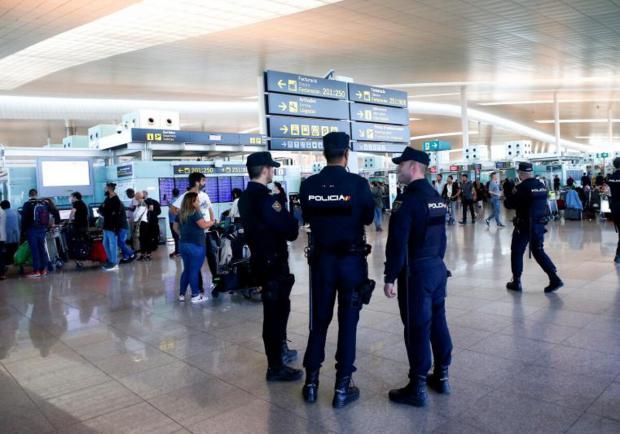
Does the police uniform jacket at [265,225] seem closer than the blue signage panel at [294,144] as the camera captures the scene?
Yes

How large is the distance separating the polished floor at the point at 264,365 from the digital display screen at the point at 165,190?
781cm

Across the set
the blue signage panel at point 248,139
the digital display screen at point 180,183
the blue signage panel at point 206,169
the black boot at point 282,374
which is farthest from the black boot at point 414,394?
the blue signage panel at point 248,139

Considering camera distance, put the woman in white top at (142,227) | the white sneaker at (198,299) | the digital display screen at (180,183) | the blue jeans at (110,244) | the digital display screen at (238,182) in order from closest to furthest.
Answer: the white sneaker at (198,299)
the blue jeans at (110,244)
the woman in white top at (142,227)
the digital display screen at (180,183)
the digital display screen at (238,182)

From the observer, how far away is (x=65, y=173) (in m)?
13.8

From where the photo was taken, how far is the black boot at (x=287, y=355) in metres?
4.04

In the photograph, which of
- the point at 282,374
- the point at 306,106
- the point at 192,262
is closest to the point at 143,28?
the point at 306,106

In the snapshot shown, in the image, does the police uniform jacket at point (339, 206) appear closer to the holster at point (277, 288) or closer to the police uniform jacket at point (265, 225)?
the police uniform jacket at point (265, 225)

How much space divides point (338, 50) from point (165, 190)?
6905mm

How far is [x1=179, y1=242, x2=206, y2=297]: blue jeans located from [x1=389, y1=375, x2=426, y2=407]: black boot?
3.71 meters

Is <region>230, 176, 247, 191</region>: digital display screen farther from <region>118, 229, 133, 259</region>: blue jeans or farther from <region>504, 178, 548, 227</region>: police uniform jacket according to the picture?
<region>504, 178, 548, 227</region>: police uniform jacket

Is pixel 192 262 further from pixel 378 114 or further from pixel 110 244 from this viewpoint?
pixel 378 114

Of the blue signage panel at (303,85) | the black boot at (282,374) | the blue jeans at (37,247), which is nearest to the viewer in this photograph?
the black boot at (282,374)

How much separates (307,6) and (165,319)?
786 centimetres

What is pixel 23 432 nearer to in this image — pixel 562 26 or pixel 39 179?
pixel 39 179
